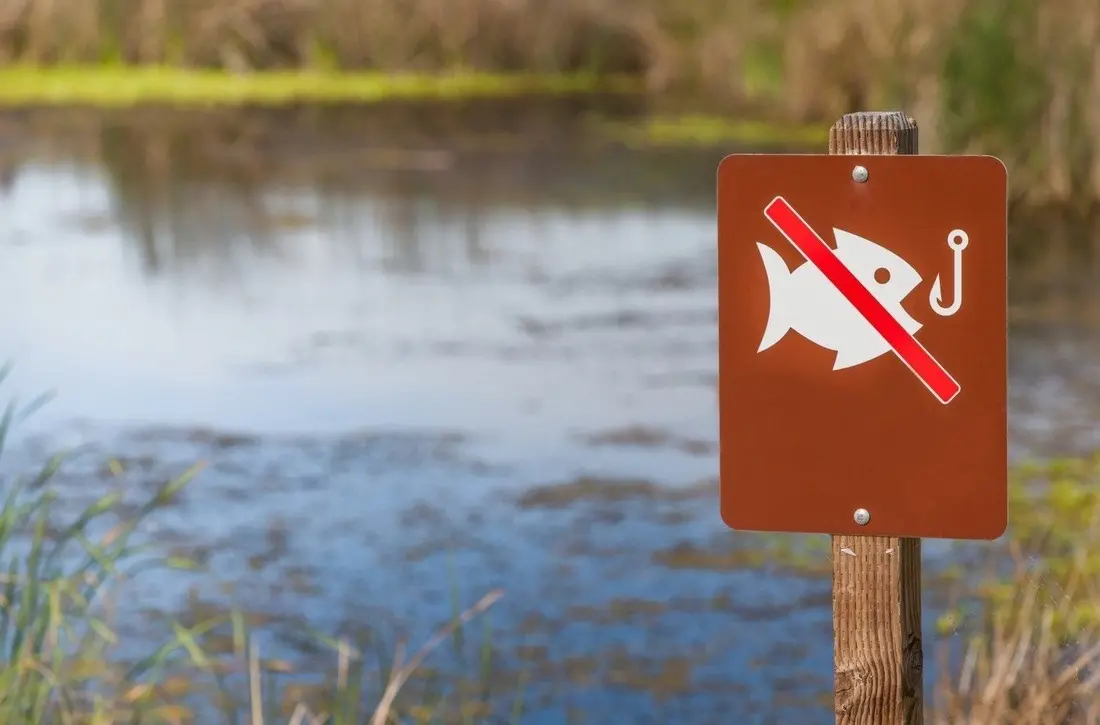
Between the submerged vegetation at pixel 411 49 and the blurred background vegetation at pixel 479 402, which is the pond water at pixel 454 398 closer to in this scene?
the blurred background vegetation at pixel 479 402

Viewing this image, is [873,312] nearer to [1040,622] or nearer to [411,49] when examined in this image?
[1040,622]

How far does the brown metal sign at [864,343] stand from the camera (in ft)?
5.55

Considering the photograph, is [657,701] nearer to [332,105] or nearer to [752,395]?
[752,395]

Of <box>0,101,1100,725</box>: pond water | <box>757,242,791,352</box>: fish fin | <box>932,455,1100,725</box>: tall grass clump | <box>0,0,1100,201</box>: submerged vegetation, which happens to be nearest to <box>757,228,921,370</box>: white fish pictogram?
<box>757,242,791,352</box>: fish fin

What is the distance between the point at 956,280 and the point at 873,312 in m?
0.08

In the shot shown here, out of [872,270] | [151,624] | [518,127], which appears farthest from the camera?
[518,127]

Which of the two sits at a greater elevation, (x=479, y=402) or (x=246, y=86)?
(x=246, y=86)

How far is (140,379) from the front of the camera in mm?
7312

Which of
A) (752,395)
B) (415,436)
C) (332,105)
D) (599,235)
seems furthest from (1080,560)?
(332,105)

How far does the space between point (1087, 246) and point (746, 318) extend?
7.96 meters

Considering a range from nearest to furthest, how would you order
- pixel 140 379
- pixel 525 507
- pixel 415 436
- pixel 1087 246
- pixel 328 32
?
pixel 525 507, pixel 415 436, pixel 140 379, pixel 1087 246, pixel 328 32

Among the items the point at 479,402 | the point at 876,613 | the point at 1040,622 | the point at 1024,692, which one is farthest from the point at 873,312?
the point at 479,402

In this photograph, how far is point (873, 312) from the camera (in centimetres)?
171

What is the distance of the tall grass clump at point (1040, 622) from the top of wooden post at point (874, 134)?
50.5 inches
